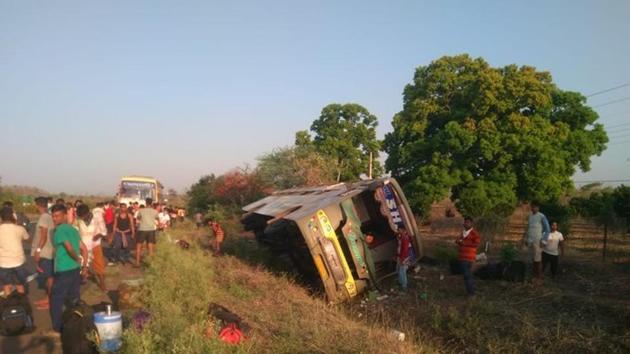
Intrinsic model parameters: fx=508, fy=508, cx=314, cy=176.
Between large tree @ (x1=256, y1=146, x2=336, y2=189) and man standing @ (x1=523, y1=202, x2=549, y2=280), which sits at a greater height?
large tree @ (x1=256, y1=146, x2=336, y2=189)

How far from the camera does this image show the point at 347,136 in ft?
125

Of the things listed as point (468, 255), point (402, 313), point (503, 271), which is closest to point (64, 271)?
point (402, 313)

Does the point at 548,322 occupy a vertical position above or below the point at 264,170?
below

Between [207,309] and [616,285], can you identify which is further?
[616,285]

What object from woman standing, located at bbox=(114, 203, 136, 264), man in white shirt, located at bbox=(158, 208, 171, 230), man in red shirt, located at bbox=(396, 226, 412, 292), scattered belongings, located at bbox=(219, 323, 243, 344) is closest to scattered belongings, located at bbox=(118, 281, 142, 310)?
scattered belongings, located at bbox=(219, 323, 243, 344)

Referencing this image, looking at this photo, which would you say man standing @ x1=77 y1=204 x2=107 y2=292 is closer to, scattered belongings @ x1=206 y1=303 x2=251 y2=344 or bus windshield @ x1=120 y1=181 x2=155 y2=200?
scattered belongings @ x1=206 y1=303 x2=251 y2=344

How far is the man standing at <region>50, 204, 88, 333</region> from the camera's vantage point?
6527 mm

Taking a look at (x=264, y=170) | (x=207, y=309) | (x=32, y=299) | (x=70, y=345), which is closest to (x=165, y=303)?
(x=207, y=309)

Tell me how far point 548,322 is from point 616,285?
355cm

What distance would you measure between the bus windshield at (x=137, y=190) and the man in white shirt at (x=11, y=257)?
18524mm

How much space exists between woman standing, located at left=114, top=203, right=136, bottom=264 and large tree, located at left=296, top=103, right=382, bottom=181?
2350 cm

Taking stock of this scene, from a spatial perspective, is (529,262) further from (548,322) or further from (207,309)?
(207,309)

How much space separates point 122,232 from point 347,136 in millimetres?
26077

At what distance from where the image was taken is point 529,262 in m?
12.4
